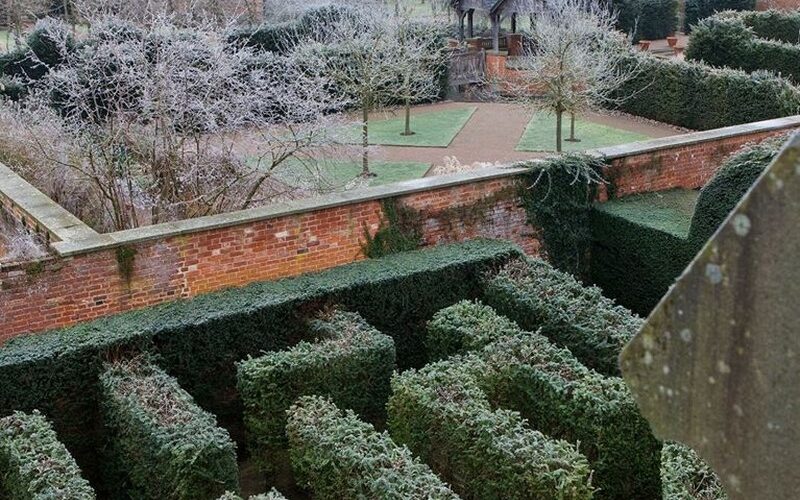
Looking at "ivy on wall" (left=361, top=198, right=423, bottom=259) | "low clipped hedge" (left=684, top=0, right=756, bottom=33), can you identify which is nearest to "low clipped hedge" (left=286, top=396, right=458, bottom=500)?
"ivy on wall" (left=361, top=198, right=423, bottom=259)

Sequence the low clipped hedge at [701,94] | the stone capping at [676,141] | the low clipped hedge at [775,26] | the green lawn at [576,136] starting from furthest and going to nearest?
the low clipped hedge at [775,26]
the green lawn at [576,136]
the low clipped hedge at [701,94]
the stone capping at [676,141]

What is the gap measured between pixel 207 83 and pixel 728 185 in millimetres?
6890

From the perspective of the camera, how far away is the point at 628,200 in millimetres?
12992

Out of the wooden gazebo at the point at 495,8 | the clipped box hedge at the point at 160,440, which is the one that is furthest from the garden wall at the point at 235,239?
the wooden gazebo at the point at 495,8

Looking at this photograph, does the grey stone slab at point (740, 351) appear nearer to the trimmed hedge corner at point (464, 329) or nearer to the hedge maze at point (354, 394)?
the hedge maze at point (354, 394)

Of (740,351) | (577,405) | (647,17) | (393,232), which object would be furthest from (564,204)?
(647,17)

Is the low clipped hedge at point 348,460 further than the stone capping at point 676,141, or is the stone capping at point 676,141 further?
the stone capping at point 676,141

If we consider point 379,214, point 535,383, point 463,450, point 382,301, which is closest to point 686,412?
point 463,450

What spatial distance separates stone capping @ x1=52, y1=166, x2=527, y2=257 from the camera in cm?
981

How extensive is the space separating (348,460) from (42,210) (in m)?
5.67

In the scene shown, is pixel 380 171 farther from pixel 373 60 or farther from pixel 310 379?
pixel 310 379

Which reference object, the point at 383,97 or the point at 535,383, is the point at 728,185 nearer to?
the point at 535,383

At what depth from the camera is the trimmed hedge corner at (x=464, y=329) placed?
9320mm

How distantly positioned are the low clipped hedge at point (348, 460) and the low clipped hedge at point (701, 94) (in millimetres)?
13339
